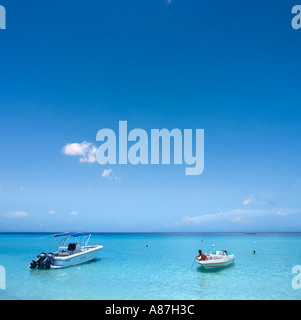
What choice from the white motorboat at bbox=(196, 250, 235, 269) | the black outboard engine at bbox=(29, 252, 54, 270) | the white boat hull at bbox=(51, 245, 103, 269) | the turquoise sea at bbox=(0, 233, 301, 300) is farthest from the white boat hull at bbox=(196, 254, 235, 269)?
the black outboard engine at bbox=(29, 252, 54, 270)

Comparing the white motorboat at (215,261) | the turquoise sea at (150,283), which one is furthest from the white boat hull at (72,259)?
the white motorboat at (215,261)

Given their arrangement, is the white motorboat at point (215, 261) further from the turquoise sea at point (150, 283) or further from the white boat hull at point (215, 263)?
the turquoise sea at point (150, 283)

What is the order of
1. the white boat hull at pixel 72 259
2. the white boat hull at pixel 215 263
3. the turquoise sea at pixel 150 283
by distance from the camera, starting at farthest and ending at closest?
the white boat hull at pixel 72 259 → the white boat hull at pixel 215 263 → the turquoise sea at pixel 150 283

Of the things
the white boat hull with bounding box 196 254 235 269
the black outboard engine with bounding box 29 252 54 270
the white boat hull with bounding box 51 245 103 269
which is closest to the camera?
the white boat hull with bounding box 196 254 235 269

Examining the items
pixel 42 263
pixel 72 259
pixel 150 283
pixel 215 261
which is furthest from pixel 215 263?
pixel 42 263

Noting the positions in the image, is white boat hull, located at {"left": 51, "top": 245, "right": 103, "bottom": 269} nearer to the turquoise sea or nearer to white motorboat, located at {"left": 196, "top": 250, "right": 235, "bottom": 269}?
the turquoise sea

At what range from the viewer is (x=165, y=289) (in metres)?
13.8

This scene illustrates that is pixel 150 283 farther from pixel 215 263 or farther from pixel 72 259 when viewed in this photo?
pixel 72 259
